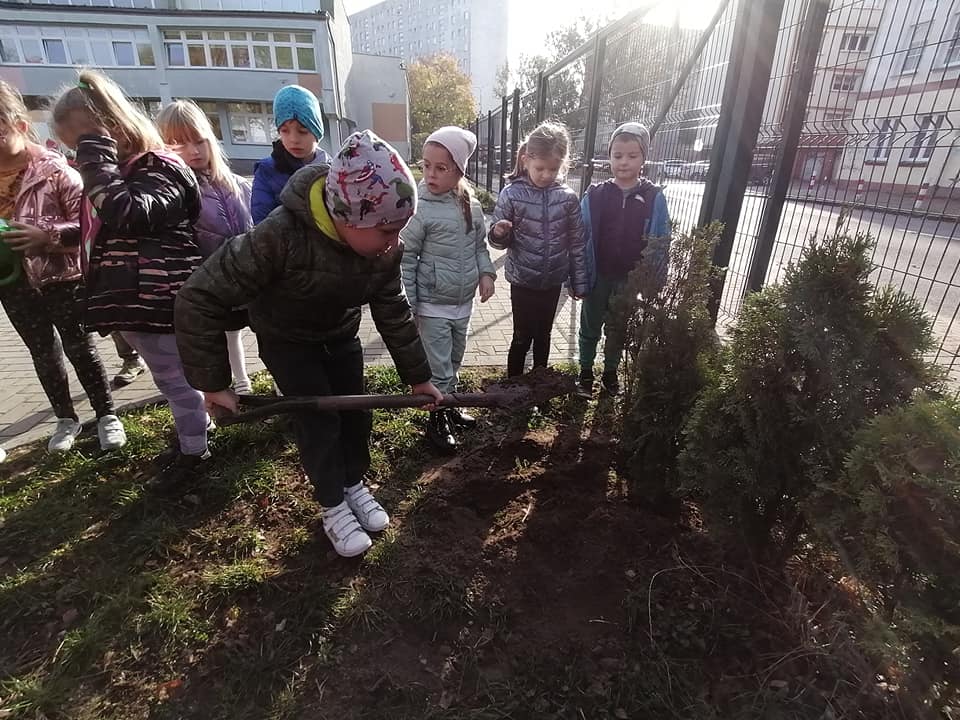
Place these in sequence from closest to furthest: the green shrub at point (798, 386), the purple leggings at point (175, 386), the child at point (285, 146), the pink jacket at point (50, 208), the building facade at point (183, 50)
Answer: the green shrub at point (798, 386), the purple leggings at point (175, 386), the pink jacket at point (50, 208), the child at point (285, 146), the building facade at point (183, 50)

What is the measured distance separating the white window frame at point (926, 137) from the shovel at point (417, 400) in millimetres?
2135

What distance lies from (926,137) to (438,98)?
51.3 metres

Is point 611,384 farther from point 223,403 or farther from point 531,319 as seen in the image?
point 223,403

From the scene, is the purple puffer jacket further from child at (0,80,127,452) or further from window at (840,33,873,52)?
window at (840,33,873,52)

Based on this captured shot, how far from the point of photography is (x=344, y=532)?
2.26 metres

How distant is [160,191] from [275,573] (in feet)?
5.71

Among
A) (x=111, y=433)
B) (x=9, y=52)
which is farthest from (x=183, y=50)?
(x=111, y=433)

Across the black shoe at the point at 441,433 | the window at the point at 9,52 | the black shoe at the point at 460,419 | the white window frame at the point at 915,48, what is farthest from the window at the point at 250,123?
the white window frame at the point at 915,48

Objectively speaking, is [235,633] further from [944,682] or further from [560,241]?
[560,241]

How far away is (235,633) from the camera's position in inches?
76.4

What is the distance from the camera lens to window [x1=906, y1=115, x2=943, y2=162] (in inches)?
101

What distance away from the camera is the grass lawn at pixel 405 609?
1690 mm

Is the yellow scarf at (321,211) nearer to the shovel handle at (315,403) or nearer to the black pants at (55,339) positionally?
the shovel handle at (315,403)

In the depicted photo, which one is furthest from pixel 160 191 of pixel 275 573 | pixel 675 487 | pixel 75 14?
pixel 75 14
